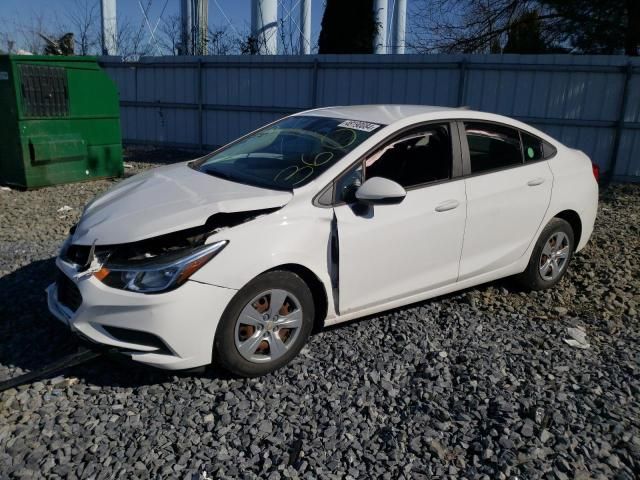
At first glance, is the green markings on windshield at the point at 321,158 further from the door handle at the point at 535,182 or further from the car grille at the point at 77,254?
the door handle at the point at 535,182

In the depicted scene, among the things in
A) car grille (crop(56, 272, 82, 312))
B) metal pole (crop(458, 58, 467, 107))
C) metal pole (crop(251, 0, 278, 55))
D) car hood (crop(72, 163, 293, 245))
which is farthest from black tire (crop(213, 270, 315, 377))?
metal pole (crop(251, 0, 278, 55))

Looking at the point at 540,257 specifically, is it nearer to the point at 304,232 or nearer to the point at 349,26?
the point at 304,232

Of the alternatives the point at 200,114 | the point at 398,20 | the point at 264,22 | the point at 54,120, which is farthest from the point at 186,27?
the point at 54,120

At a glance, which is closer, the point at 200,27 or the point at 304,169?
the point at 304,169

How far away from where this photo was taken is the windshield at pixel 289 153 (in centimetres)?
387

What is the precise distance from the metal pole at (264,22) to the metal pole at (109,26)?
192 inches

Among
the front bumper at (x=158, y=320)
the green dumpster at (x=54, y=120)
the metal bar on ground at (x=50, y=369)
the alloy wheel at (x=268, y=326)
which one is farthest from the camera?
the green dumpster at (x=54, y=120)

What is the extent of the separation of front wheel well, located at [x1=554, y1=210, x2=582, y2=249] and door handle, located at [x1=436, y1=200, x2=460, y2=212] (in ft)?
4.16

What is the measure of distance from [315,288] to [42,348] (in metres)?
1.83

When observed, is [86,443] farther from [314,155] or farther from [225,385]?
[314,155]

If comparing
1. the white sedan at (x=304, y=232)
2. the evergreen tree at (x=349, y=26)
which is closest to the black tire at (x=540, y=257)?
the white sedan at (x=304, y=232)

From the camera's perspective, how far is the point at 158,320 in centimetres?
313

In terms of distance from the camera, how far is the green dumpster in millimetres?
8266

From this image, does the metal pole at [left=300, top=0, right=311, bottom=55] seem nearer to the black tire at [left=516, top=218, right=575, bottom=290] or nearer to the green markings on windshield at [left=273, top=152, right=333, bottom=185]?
the black tire at [left=516, top=218, right=575, bottom=290]
